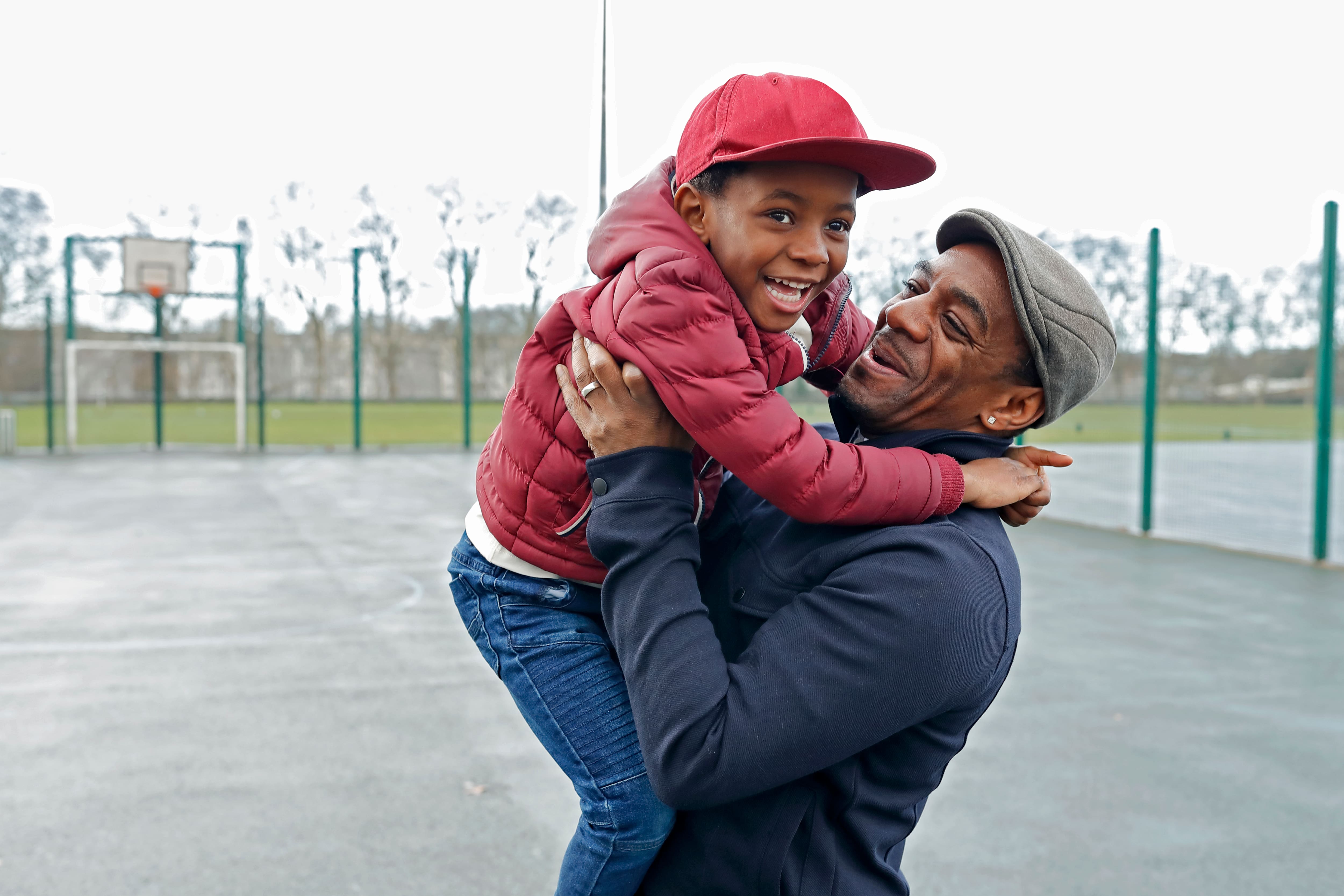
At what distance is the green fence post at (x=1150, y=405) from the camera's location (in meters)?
11.3

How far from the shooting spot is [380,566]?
898 cm

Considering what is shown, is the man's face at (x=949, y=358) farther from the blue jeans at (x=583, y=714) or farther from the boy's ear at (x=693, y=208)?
the blue jeans at (x=583, y=714)

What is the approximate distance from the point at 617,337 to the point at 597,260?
0.24m

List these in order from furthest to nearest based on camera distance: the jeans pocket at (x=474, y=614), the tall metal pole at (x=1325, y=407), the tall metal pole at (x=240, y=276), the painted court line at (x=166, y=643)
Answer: the tall metal pole at (x=240, y=276) → the tall metal pole at (x=1325, y=407) → the painted court line at (x=166, y=643) → the jeans pocket at (x=474, y=614)

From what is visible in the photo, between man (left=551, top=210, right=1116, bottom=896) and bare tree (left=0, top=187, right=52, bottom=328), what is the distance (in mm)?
39531

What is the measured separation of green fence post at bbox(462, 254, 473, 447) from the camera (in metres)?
23.5

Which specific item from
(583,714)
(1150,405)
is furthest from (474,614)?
(1150,405)

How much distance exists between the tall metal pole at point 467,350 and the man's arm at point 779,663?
22361 mm

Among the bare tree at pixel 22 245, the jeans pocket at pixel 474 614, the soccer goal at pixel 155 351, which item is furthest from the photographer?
the bare tree at pixel 22 245

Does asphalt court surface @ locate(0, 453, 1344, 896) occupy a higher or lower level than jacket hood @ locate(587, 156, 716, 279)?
lower

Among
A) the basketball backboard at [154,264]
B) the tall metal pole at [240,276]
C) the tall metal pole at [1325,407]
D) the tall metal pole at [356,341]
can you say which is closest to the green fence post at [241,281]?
the tall metal pole at [240,276]

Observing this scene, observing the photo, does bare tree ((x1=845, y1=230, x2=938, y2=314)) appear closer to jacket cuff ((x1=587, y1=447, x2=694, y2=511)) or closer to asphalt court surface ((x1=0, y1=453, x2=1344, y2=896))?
asphalt court surface ((x1=0, y1=453, x2=1344, y2=896))

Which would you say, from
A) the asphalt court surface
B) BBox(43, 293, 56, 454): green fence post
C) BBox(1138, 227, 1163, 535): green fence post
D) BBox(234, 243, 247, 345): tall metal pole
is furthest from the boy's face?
BBox(234, 243, 247, 345): tall metal pole

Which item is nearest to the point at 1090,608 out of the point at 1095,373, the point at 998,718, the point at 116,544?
the point at 998,718
